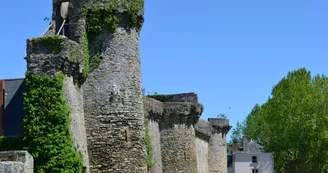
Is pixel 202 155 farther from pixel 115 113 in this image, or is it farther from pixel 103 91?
pixel 103 91

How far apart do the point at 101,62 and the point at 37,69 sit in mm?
3983

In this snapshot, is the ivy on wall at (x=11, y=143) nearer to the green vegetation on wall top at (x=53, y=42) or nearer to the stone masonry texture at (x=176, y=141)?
the green vegetation on wall top at (x=53, y=42)

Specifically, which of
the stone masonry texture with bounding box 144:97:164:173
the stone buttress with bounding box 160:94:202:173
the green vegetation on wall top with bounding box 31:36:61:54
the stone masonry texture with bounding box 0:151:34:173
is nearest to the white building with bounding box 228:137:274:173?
the stone buttress with bounding box 160:94:202:173

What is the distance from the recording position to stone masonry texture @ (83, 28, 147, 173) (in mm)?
30297

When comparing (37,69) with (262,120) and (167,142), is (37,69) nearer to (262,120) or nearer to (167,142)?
(167,142)

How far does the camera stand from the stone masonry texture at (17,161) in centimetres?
2154

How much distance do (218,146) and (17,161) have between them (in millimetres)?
34604

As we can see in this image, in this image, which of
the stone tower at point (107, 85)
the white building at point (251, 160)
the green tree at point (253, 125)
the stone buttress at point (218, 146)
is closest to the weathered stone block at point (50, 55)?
the stone tower at point (107, 85)

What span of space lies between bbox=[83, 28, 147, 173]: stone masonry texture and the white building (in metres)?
51.1

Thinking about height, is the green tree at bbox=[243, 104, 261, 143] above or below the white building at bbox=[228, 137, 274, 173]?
above

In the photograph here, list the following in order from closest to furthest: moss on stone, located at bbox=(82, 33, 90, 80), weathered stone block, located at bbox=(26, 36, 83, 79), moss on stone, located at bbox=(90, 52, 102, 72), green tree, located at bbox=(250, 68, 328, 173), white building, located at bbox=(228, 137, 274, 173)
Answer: weathered stone block, located at bbox=(26, 36, 83, 79) < moss on stone, located at bbox=(82, 33, 90, 80) < moss on stone, located at bbox=(90, 52, 102, 72) < green tree, located at bbox=(250, 68, 328, 173) < white building, located at bbox=(228, 137, 274, 173)

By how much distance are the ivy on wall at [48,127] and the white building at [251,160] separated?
55351mm

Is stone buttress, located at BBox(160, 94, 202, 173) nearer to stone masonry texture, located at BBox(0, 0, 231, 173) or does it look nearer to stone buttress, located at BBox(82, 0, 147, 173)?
stone masonry texture, located at BBox(0, 0, 231, 173)

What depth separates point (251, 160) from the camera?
3236 inches
